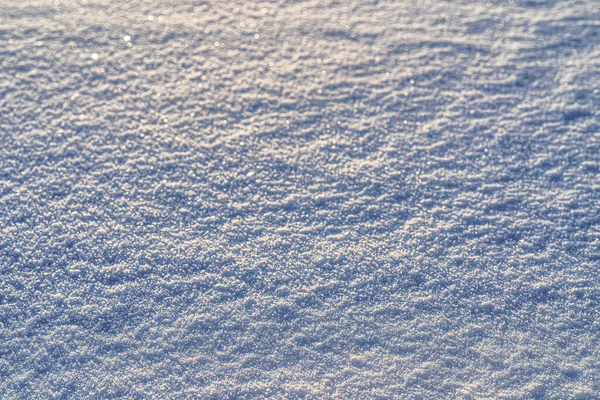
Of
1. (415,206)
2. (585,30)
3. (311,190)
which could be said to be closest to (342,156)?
(311,190)

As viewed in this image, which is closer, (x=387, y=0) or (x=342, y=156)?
(x=342, y=156)

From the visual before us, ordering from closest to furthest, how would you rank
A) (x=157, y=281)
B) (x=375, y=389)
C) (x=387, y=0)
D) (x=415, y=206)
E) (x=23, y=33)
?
(x=375, y=389), (x=157, y=281), (x=415, y=206), (x=23, y=33), (x=387, y=0)

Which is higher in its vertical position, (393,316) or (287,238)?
(287,238)

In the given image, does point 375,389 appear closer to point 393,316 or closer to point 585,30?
point 393,316

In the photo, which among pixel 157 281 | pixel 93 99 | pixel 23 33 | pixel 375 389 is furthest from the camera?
pixel 23 33

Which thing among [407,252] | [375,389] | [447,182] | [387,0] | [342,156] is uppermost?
[387,0]

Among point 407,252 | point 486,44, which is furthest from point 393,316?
point 486,44
